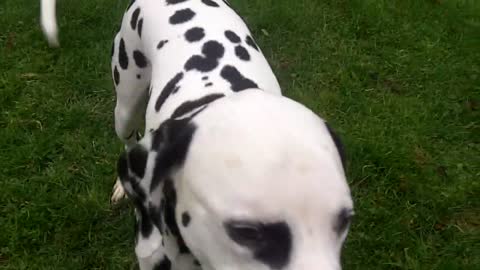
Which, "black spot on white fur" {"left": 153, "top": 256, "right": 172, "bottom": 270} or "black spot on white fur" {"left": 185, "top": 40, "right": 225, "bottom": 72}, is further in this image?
"black spot on white fur" {"left": 185, "top": 40, "right": 225, "bottom": 72}

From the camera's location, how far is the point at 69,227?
394 cm

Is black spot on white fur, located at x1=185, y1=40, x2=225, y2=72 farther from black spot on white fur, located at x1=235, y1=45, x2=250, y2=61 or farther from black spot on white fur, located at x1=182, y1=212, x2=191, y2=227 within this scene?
black spot on white fur, located at x1=182, y1=212, x2=191, y2=227

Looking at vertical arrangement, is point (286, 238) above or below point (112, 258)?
above

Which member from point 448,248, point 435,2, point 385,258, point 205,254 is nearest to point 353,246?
point 385,258

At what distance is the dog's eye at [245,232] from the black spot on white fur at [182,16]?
1435 mm

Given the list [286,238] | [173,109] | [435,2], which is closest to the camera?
[286,238]

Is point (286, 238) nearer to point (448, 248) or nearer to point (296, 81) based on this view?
point (448, 248)

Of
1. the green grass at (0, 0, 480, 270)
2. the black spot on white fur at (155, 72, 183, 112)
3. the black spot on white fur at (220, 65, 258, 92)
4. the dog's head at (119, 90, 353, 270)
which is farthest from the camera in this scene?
the green grass at (0, 0, 480, 270)

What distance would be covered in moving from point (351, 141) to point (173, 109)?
6.32 ft

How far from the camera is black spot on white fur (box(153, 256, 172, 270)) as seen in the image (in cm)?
240

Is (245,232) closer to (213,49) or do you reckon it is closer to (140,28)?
(213,49)

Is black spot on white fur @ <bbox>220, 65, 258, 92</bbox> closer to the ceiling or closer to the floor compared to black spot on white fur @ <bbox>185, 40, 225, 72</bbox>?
closer to the ceiling

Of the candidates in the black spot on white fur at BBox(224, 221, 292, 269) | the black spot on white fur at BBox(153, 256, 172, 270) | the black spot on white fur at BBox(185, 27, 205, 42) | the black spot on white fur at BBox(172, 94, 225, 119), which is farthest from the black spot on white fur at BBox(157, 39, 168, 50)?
the black spot on white fur at BBox(224, 221, 292, 269)

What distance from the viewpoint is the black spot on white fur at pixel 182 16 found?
3.12 m
